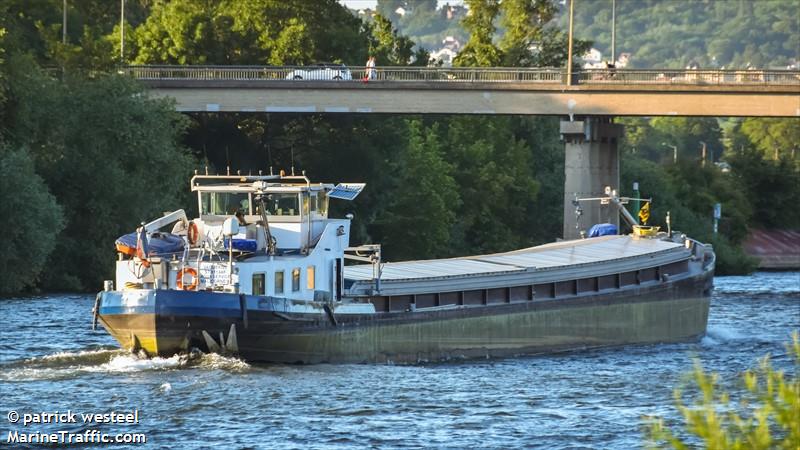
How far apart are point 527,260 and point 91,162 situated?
2832 cm

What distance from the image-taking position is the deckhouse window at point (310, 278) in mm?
48188

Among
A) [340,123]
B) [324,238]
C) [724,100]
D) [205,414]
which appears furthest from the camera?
[340,123]

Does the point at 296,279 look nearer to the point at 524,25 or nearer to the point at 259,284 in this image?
the point at 259,284

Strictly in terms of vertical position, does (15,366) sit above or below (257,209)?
below

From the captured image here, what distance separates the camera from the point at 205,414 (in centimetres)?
3941

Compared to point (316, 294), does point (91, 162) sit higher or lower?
higher

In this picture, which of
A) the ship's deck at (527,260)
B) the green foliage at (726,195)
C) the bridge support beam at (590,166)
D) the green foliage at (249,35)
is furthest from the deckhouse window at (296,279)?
the green foliage at (726,195)

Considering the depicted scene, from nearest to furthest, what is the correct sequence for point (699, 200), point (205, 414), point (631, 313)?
point (205, 414)
point (631, 313)
point (699, 200)

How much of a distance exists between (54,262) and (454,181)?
4213 centimetres

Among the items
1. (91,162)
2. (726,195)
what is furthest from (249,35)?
(726,195)

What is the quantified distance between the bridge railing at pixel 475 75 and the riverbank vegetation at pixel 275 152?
385 cm

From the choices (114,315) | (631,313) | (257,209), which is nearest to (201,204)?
(257,209)

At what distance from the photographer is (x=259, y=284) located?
46.5 metres

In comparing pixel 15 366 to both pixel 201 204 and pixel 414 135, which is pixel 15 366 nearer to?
pixel 201 204
